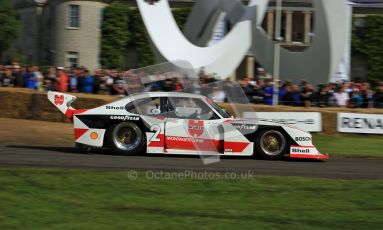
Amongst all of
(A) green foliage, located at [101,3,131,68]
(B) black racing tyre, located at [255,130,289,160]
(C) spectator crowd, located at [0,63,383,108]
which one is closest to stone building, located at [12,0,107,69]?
(A) green foliage, located at [101,3,131,68]

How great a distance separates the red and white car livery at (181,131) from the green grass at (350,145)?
2570 mm

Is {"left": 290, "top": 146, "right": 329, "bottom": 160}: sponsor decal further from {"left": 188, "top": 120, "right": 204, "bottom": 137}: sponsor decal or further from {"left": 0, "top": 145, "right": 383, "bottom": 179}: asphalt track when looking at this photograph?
{"left": 188, "top": 120, "right": 204, "bottom": 137}: sponsor decal

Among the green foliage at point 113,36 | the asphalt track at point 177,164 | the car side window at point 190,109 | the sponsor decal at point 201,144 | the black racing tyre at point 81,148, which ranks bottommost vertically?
the asphalt track at point 177,164

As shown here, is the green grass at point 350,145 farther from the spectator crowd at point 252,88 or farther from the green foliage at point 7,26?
the green foliage at point 7,26

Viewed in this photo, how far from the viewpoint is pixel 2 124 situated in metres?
17.0

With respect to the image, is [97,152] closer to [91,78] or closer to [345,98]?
[91,78]

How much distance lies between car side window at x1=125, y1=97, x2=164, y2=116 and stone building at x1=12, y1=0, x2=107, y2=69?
129ft

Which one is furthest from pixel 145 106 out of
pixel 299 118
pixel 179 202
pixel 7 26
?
pixel 7 26

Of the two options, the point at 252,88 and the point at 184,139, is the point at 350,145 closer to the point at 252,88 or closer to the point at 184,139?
the point at 252,88

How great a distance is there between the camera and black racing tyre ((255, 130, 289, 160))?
39.2ft

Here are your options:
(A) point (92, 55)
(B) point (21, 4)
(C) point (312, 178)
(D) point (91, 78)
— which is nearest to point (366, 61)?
(A) point (92, 55)

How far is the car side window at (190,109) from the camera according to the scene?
11.8 meters

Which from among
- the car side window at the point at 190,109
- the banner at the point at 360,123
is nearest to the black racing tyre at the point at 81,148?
the car side window at the point at 190,109

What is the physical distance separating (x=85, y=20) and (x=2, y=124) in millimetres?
34219
